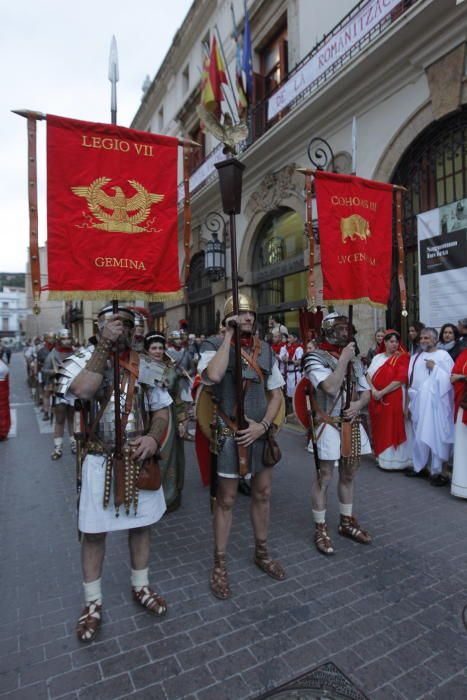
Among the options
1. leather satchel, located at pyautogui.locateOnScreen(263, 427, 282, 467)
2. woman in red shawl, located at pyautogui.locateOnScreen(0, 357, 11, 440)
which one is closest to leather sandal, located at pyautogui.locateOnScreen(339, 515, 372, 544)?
leather satchel, located at pyautogui.locateOnScreen(263, 427, 282, 467)

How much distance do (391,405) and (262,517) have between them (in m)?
3.13

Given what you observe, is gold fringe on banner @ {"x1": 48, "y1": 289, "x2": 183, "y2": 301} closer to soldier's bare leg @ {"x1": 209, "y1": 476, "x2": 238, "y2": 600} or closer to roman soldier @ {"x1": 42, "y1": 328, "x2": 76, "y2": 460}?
soldier's bare leg @ {"x1": 209, "y1": 476, "x2": 238, "y2": 600}

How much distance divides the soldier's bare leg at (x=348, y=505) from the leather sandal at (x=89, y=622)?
2172 millimetres

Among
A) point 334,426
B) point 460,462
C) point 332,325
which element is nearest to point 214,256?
point 332,325

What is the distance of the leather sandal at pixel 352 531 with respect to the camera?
11.8 ft

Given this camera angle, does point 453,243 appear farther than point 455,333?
Yes

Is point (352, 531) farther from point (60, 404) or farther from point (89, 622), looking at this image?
point (60, 404)

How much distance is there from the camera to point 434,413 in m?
5.18

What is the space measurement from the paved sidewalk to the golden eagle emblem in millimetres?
2547

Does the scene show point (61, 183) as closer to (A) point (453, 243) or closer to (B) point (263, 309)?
(A) point (453, 243)

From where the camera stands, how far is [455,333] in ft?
18.3

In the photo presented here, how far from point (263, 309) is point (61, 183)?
33.3 feet

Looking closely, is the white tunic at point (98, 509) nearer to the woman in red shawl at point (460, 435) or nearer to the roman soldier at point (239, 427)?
the roman soldier at point (239, 427)

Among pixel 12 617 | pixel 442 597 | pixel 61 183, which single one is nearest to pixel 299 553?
pixel 442 597
